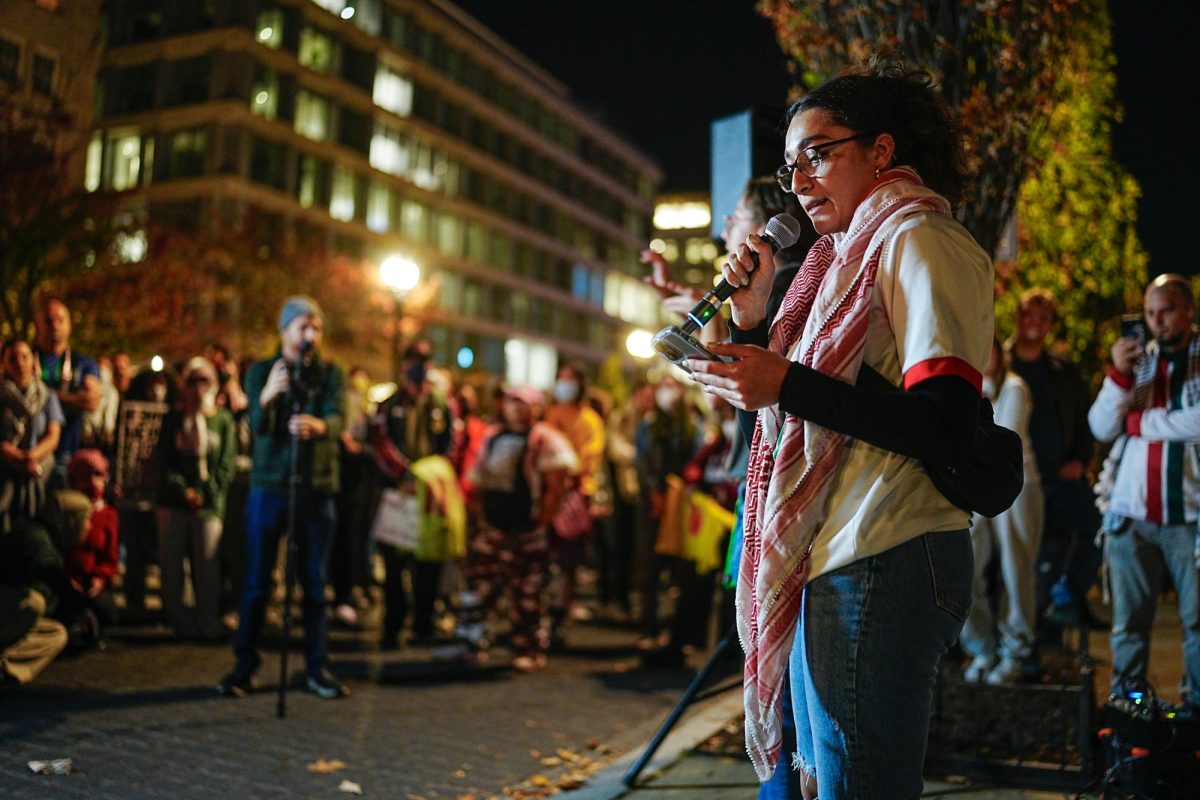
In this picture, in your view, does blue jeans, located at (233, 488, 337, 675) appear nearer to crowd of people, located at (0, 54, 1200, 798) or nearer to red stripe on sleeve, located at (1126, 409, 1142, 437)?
crowd of people, located at (0, 54, 1200, 798)

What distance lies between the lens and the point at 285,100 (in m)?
56.3

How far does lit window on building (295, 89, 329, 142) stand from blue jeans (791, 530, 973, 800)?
193ft

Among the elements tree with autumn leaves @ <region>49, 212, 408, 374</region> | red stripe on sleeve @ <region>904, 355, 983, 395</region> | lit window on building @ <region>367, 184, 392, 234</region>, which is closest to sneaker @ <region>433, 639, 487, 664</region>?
red stripe on sleeve @ <region>904, 355, 983, 395</region>

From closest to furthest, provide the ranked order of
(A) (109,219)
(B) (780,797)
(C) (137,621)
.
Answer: (B) (780,797)
(C) (137,621)
(A) (109,219)

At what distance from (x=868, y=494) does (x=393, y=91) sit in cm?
6829

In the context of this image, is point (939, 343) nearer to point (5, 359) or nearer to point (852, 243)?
point (852, 243)

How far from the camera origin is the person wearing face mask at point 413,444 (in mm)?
9383

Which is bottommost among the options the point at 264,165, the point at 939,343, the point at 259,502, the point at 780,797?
the point at 780,797

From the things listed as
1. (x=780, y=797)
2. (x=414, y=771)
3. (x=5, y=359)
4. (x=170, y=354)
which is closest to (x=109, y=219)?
(x=170, y=354)

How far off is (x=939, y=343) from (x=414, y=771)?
405cm

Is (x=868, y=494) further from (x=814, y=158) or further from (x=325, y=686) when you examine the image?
(x=325, y=686)

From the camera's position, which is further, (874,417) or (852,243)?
(852,243)

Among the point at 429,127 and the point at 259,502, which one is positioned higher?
the point at 429,127

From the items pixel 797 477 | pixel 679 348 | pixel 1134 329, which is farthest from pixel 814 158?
pixel 1134 329
